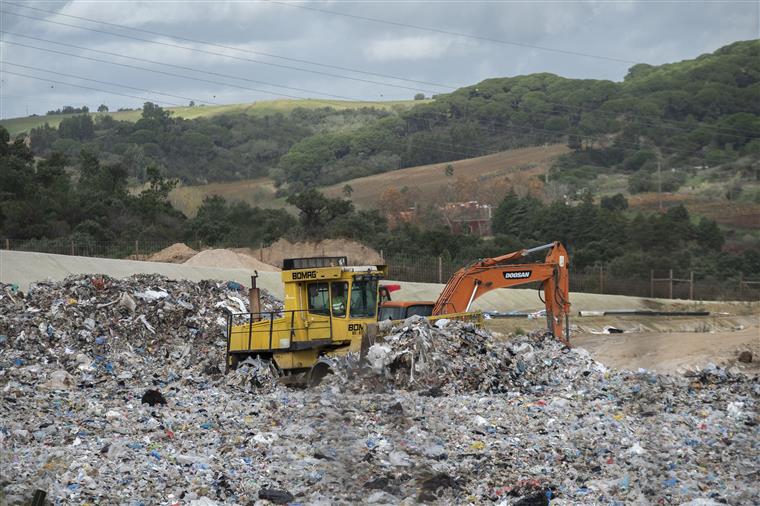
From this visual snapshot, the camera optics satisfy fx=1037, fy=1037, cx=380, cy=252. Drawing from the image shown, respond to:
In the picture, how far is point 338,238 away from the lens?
47.1 meters

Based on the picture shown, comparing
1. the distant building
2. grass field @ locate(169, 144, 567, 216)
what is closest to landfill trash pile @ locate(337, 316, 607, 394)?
the distant building

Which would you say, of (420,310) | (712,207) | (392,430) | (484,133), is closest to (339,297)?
(420,310)

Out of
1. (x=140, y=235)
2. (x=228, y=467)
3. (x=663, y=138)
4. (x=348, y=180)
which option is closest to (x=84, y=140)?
(x=348, y=180)

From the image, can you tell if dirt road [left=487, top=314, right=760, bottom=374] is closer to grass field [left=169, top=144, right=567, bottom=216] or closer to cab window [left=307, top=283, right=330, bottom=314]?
cab window [left=307, top=283, right=330, bottom=314]

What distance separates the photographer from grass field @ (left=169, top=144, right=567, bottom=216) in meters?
78.0

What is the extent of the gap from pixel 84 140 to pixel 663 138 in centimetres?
5821

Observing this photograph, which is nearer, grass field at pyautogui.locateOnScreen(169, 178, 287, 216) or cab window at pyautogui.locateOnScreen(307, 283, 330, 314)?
cab window at pyautogui.locateOnScreen(307, 283, 330, 314)

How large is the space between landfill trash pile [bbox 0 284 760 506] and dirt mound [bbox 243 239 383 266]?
942 inches

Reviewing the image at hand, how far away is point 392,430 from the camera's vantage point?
11.8 meters

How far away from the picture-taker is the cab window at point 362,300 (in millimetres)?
16219

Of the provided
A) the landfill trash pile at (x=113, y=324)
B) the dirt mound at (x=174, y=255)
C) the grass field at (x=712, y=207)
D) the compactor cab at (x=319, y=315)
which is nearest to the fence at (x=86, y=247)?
the dirt mound at (x=174, y=255)

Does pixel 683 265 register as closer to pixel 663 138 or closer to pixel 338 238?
pixel 338 238

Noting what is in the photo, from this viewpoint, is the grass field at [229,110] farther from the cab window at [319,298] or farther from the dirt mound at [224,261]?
the cab window at [319,298]

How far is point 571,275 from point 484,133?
6711cm
